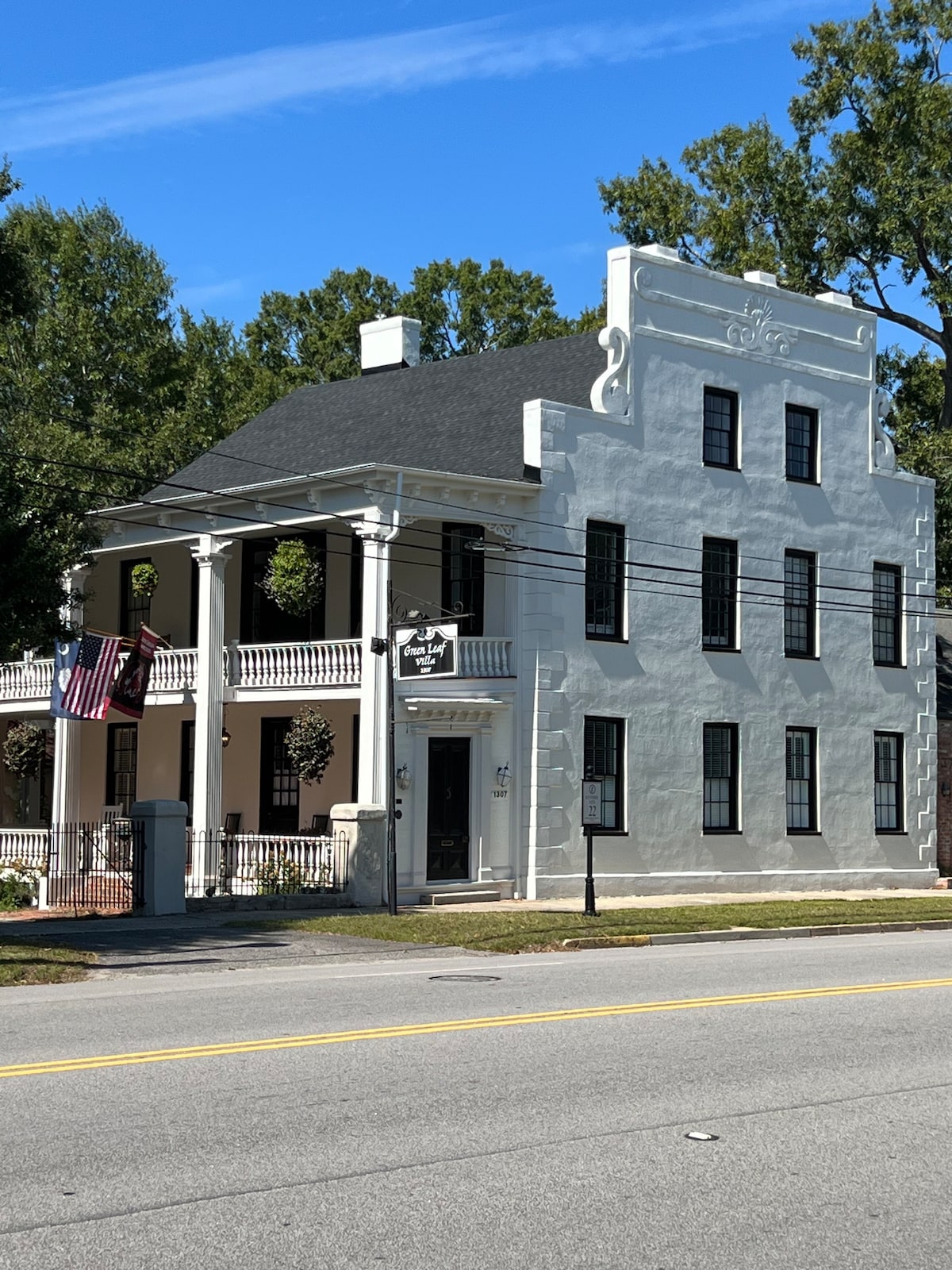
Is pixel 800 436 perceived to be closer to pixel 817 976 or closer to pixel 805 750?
pixel 805 750

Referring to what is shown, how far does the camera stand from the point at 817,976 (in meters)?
16.7

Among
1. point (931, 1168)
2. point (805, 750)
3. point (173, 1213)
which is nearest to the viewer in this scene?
point (173, 1213)

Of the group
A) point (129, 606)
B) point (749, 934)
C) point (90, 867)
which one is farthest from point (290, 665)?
point (749, 934)

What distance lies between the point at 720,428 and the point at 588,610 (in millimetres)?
4949

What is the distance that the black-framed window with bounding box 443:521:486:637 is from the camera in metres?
29.5

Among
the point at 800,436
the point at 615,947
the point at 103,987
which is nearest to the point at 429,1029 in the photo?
the point at 103,987

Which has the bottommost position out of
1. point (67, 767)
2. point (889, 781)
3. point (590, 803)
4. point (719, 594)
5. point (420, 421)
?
→ point (590, 803)

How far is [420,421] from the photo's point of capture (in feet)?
107

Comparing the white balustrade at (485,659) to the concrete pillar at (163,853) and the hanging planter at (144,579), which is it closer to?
the concrete pillar at (163,853)

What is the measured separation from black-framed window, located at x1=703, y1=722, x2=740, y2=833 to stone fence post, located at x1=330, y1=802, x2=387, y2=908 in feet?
24.3

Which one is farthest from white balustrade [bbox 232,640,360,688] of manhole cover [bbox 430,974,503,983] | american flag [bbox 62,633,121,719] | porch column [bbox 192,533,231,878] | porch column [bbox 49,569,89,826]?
manhole cover [bbox 430,974,503,983]

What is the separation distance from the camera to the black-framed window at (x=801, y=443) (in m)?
33.4

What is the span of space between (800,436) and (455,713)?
1001 cm

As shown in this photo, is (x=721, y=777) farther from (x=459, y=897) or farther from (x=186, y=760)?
(x=186, y=760)
